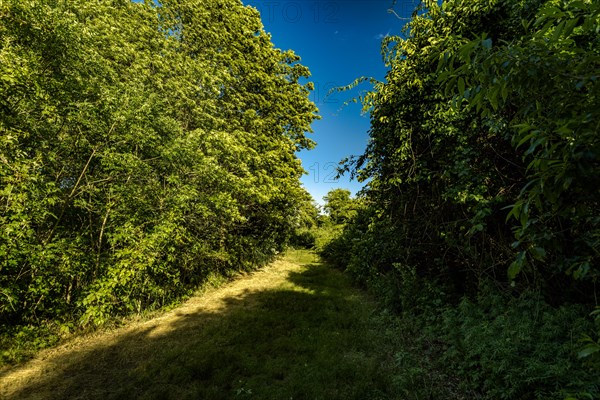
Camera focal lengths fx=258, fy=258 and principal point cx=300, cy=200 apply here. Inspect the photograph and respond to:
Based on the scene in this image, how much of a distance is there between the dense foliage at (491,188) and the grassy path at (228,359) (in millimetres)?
1508

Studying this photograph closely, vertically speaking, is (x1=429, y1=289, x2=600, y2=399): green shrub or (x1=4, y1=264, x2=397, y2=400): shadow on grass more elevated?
(x1=429, y1=289, x2=600, y2=399): green shrub

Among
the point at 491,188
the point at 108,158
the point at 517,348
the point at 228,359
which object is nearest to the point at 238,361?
the point at 228,359

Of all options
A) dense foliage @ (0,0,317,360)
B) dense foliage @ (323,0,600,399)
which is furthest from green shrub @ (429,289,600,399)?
dense foliage @ (0,0,317,360)

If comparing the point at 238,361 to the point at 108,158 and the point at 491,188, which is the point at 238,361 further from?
the point at 491,188

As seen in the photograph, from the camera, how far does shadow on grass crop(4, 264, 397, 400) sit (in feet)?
13.5

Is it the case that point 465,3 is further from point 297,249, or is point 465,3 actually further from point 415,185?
point 297,249

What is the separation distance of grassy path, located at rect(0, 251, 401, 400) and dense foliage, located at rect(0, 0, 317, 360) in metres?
0.93

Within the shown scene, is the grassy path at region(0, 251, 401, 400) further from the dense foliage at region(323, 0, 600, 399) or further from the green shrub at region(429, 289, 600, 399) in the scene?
the dense foliage at region(323, 0, 600, 399)

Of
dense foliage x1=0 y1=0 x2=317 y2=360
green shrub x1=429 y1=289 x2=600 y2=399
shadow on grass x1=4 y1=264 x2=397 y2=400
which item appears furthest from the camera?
dense foliage x1=0 y1=0 x2=317 y2=360

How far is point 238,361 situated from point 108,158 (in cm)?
519

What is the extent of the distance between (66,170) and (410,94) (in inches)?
319

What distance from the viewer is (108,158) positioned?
582cm

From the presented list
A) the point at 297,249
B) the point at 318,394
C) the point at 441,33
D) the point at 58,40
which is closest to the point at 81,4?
A: the point at 58,40

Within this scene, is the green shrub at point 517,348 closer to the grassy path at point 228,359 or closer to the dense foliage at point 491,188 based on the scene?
the dense foliage at point 491,188
